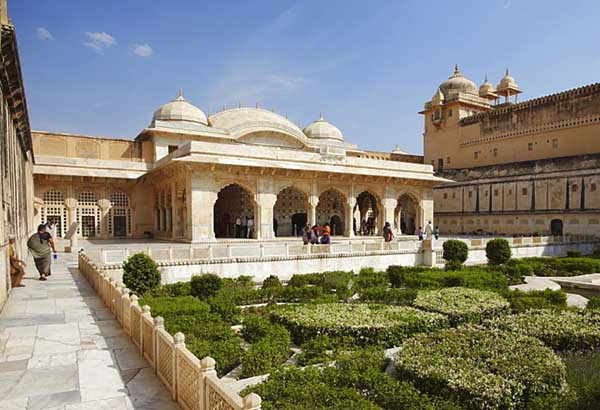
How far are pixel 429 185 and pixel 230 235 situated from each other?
39.9ft

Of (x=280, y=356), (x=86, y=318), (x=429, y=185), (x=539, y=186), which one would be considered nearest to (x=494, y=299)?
(x=280, y=356)

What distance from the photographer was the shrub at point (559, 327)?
19.2 feet

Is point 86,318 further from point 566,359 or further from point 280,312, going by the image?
point 566,359

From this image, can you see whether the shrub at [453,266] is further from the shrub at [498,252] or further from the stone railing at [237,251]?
the shrub at [498,252]

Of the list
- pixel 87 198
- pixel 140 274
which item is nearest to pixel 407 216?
pixel 87 198

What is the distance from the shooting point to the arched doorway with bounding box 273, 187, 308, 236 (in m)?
24.3

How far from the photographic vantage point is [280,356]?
5191 mm

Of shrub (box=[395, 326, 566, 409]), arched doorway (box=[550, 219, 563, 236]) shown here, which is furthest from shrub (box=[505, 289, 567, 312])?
arched doorway (box=[550, 219, 563, 236])

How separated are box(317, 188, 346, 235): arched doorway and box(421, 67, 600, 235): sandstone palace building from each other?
10267 mm

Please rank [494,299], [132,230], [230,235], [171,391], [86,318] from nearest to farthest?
1. [171,391]
2. [86,318]
3. [494,299]
4. [132,230]
5. [230,235]

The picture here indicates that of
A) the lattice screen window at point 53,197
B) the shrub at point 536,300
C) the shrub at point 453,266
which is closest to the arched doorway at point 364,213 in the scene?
the shrub at point 453,266

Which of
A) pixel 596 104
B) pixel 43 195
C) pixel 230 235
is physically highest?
pixel 596 104

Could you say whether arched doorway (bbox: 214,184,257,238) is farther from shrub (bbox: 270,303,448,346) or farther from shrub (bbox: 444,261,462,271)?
shrub (bbox: 270,303,448,346)

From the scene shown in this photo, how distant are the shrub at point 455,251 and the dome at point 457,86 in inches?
922
